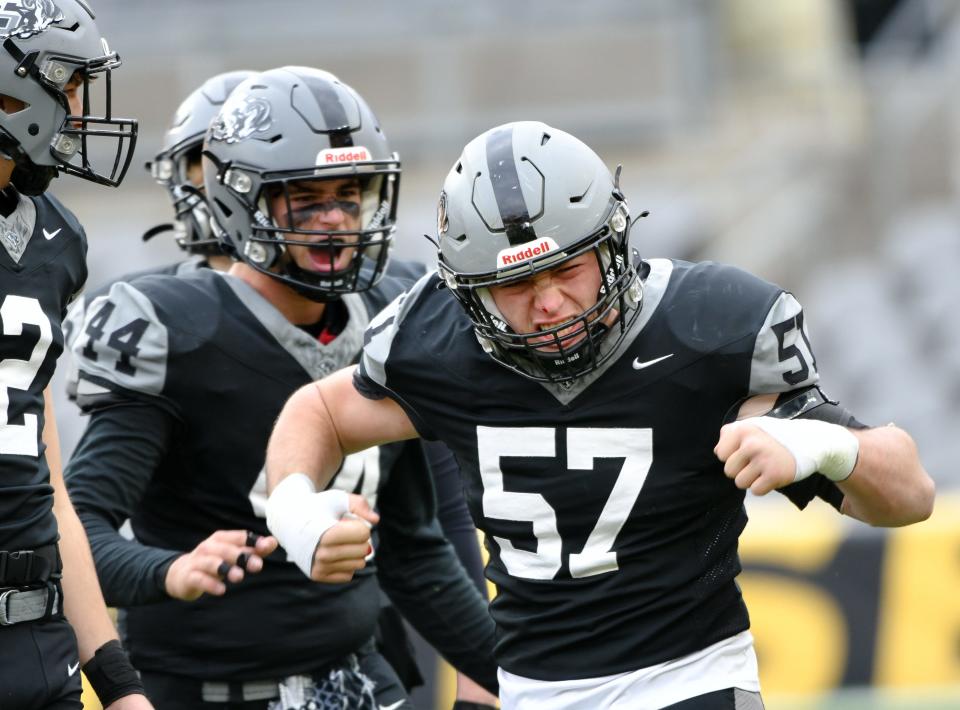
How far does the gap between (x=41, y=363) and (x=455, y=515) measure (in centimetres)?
145

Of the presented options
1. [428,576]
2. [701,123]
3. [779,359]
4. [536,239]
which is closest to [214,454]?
[428,576]

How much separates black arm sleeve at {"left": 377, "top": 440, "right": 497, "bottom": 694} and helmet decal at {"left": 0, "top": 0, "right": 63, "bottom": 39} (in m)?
1.37

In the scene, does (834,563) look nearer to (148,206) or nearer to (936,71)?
(936,71)

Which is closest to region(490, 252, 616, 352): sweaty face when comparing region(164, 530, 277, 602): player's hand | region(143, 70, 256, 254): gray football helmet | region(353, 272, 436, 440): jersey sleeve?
region(353, 272, 436, 440): jersey sleeve

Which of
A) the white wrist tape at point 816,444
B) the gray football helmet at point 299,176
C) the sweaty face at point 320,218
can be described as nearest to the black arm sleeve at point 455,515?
the gray football helmet at point 299,176

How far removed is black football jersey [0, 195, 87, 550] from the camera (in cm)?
281

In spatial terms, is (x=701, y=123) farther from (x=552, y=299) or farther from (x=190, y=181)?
(x=552, y=299)

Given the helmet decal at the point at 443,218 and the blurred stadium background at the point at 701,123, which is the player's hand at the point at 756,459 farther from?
the blurred stadium background at the point at 701,123

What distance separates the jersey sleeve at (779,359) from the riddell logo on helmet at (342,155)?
47.5 inches

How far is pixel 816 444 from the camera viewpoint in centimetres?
263

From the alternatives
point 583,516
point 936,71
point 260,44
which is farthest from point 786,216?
point 583,516

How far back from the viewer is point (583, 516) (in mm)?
2932

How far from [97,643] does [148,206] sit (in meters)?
10.5

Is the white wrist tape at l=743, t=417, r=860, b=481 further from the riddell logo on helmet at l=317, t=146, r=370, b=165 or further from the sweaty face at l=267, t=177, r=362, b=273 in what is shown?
the riddell logo on helmet at l=317, t=146, r=370, b=165
